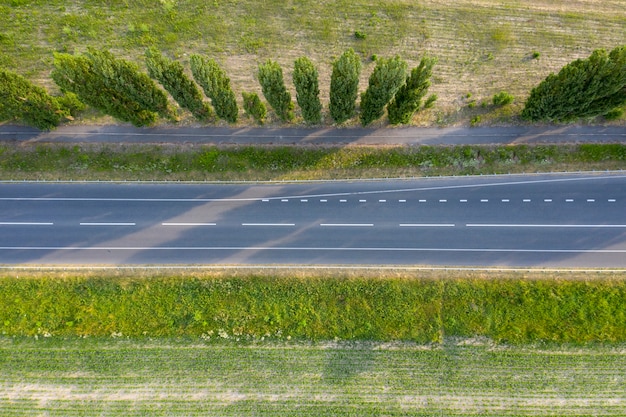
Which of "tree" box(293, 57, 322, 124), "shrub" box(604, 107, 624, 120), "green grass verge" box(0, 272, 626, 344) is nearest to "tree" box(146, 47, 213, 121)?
"tree" box(293, 57, 322, 124)

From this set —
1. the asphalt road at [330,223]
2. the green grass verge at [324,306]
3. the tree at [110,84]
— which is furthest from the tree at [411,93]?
the tree at [110,84]

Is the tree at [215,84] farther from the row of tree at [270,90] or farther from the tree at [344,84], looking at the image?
the tree at [344,84]

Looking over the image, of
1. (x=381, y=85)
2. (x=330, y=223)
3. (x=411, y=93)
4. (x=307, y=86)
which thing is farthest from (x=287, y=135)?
(x=411, y=93)

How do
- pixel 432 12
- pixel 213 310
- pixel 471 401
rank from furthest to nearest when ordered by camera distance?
pixel 432 12 < pixel 213 310 < pixel 471 401

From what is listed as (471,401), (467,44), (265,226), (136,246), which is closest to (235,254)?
(265,226)

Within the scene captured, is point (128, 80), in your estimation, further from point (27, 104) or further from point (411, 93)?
point (411, 93)

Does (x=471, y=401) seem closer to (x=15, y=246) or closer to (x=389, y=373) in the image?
(x=389, y=373)

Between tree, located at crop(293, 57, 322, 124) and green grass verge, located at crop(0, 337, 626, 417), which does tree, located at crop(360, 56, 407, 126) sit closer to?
tree, located at crop(293, 57, 322, 124)
